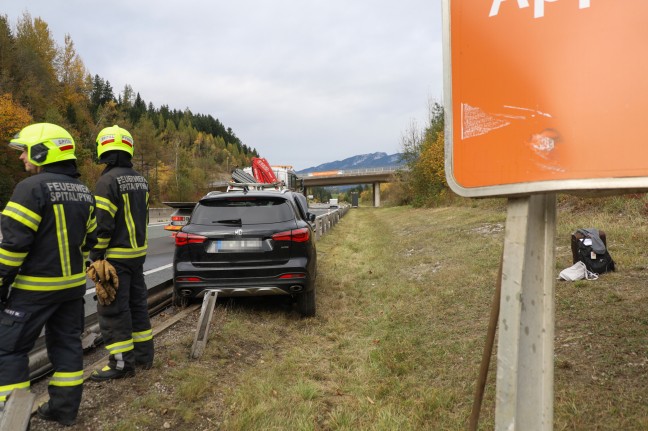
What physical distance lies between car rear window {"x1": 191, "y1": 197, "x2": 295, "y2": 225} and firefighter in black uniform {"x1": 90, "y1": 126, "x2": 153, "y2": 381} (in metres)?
1.56

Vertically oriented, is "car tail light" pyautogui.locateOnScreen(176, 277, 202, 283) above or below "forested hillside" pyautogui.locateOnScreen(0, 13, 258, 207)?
below

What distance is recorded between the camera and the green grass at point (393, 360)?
3061mm

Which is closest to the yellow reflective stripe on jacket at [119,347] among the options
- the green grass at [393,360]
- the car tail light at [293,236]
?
the green grass at [393,360]

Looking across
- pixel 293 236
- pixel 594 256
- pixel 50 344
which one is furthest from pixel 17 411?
pixel 594 256

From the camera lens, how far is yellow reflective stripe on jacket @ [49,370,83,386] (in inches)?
116

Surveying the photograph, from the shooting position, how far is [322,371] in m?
4.12

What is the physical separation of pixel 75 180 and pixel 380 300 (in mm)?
4689

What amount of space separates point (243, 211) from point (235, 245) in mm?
458

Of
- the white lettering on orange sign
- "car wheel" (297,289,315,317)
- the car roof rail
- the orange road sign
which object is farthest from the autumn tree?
the white lettering on orange sign

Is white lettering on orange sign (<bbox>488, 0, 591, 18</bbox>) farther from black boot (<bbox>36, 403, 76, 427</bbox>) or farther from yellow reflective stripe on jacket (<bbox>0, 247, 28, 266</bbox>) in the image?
black boot (<bbox>36, 403, 76, 427</bbox>)

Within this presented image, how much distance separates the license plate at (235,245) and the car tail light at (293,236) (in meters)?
0.23

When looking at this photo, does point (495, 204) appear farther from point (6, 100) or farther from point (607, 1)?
point (6, 100)

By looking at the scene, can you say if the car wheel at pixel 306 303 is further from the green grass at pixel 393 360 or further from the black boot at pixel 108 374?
the black boot at pixel 108 374

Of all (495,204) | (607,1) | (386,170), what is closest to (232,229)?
(607,1)
